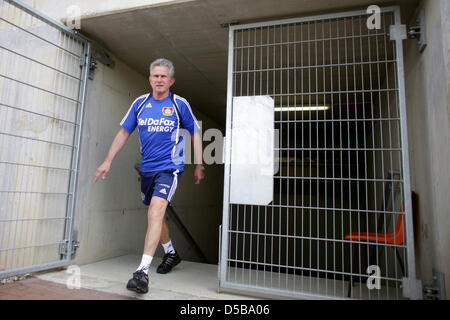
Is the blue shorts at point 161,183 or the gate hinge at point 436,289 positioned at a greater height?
the blue shorts at point 161,183

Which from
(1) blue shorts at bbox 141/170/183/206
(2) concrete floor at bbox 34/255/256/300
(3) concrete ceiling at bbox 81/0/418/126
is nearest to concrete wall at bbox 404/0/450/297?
(3) concrete ceiling at bbox 81/0/418/126

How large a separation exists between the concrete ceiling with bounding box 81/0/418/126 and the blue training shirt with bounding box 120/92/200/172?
0.66m

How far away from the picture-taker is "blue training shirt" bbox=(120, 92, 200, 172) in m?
2.25

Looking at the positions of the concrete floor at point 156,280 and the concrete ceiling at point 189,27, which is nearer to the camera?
the concrete floor at point 156,280

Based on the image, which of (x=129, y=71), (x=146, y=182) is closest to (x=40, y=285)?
(x=146, y=182)

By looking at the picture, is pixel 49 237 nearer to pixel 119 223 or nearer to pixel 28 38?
pixel 119 223

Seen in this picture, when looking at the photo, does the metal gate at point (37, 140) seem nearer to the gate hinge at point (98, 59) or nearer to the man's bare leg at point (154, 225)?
the gate hinge at point (98, 59)

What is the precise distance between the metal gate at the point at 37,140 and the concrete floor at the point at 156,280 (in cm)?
24

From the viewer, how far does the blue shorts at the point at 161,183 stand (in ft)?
6.96
